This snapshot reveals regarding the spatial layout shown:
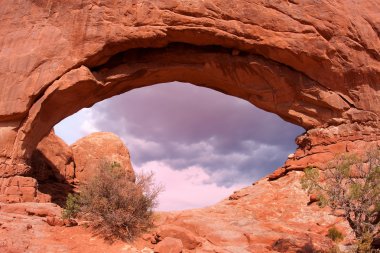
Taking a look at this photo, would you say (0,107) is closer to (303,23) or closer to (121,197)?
(121,197)

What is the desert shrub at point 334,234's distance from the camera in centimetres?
1127

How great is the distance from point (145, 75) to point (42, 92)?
413 centimetres

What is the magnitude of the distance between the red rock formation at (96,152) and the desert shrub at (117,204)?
12.7m

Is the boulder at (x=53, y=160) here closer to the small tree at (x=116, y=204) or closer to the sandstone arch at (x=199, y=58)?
the sandstone arch at (x=199, y=58)

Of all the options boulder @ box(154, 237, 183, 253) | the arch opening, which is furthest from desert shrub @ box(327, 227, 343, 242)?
the arch opening

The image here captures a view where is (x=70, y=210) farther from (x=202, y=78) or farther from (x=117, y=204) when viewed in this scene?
(x=202, y=78)

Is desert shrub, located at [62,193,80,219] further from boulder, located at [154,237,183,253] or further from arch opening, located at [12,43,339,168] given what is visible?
arch opening, located at [12,43,339,168]

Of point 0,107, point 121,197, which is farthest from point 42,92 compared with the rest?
point 121,197

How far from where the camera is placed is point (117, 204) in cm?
1105

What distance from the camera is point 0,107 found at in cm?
1474

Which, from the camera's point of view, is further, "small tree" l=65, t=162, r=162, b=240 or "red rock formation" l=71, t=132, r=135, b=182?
Answer: "red rock formation" l=71, t=132, r=135, b=182

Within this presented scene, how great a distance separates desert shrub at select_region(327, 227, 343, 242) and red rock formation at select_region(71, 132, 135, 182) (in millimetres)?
14865

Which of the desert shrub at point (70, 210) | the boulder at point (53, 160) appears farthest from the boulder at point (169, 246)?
the boulder at point (53, 160)

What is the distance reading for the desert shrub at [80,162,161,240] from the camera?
10.3 metres
